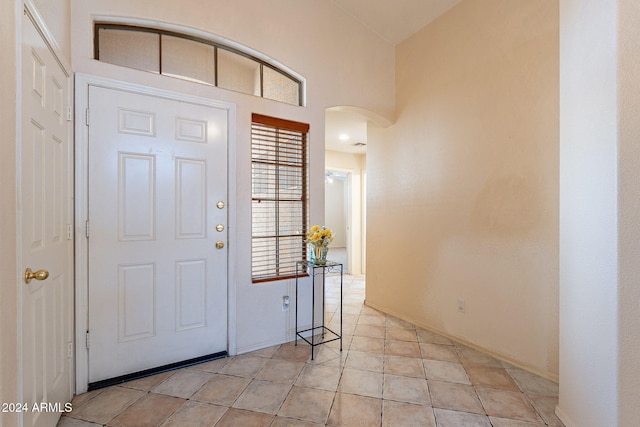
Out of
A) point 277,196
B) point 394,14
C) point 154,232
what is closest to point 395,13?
point 394,14

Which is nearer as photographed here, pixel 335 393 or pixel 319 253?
pixel 335 393

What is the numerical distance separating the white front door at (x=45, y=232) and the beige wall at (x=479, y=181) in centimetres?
300

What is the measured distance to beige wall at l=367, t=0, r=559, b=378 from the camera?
224cm

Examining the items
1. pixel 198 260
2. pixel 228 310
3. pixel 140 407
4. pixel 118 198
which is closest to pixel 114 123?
pixel 118 198

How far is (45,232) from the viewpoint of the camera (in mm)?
1490

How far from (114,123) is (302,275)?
1942 millimetres

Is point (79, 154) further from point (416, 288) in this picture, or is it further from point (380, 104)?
point (416, 288)

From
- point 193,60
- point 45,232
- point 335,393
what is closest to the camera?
point 45,232

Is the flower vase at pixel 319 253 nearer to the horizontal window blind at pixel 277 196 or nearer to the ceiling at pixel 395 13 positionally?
the horizontal window blind at pixel 277 196

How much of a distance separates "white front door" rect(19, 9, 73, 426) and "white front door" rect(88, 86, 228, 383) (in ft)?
0.55

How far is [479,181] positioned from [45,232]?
3.07 metres

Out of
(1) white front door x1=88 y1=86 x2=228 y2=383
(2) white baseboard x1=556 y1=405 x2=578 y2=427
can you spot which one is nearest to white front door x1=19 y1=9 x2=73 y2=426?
(1) white front door x1=88 y1=86 x2=228 y2=383

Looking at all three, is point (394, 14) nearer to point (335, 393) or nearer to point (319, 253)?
point (319, 253)

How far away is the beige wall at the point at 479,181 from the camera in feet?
7.34
